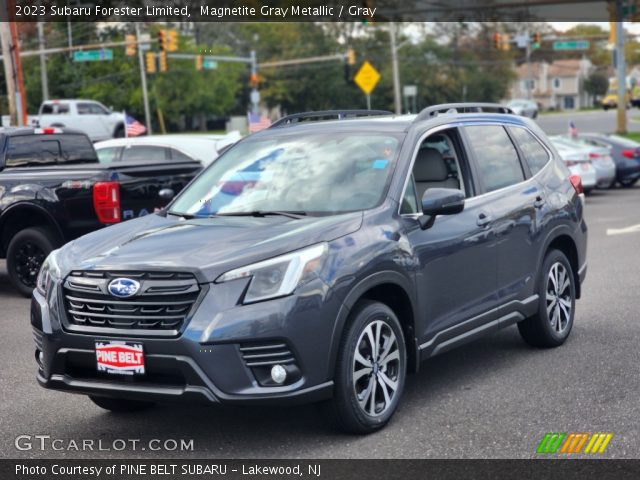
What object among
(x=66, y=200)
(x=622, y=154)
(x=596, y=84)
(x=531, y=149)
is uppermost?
(x=531, y=149)

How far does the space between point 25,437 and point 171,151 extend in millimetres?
10486

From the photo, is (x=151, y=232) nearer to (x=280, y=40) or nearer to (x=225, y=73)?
(x=225, y=73)

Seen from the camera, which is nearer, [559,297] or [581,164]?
[559,297]

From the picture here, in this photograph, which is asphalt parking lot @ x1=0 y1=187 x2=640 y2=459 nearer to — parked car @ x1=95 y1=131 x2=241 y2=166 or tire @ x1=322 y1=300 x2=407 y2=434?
tire @ x1=322 y1=300 x2=407 y2=434

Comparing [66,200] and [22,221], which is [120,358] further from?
[22,221]

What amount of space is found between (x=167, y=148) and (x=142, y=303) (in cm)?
1104

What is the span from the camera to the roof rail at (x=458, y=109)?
23.3 feet

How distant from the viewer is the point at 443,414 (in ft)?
20.6

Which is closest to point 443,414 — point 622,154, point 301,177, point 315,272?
point 315,272

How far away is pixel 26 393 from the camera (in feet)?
23.5

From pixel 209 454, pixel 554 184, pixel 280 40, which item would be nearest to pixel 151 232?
pixel 209 454

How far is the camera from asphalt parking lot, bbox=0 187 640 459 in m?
5.68

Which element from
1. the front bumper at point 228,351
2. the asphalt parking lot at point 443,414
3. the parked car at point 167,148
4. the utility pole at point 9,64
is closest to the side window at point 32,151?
the parked car at point 167,148

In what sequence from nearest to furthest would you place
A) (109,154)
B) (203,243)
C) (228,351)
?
(228,351), (203,243), (109,154)
